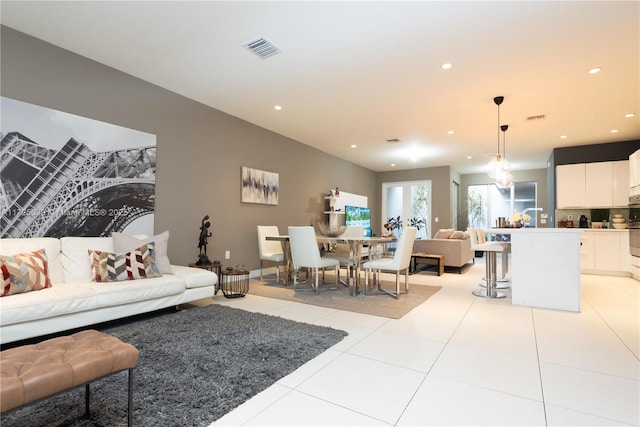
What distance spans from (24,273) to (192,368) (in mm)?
1681

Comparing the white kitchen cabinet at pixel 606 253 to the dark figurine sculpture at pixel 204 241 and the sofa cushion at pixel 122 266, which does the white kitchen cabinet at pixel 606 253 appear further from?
the sofa cushion at pixel 122 266

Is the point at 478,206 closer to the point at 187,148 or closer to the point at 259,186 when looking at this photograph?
the point at 259,186

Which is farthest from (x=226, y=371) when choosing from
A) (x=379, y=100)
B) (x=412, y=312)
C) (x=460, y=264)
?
(x=460, y=264)

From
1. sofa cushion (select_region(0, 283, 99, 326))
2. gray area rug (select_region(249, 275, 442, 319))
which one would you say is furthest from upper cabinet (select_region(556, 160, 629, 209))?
sofa cushion (select_region(0, 283, 99, 326))

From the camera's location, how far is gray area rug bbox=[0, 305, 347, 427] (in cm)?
154

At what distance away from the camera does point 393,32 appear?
2887mm

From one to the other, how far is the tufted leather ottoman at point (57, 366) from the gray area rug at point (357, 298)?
247cm

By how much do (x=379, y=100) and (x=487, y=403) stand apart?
12.5 feet

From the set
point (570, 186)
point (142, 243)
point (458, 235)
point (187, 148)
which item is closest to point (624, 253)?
point (570, 186)

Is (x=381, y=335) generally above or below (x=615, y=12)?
below

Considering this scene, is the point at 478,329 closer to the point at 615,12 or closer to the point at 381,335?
the point at 381,335

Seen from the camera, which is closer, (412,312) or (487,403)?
(487,403)

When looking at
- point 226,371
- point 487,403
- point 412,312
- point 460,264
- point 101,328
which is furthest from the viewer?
point 460,264

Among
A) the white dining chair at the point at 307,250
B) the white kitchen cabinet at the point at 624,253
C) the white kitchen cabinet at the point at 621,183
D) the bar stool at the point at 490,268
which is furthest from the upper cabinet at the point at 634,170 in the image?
the white dining chair at the point at 307,250
